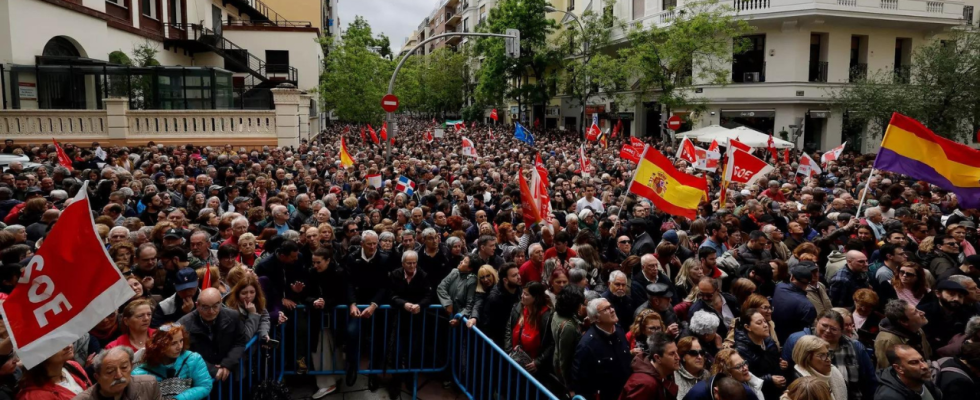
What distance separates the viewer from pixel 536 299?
5.39 meters

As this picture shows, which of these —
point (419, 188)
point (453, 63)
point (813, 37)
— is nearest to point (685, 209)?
point (419, 188)

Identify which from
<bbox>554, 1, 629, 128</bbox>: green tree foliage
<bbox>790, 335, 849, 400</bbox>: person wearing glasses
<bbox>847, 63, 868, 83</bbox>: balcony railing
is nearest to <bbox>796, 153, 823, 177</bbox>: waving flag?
<bbox>790, 335, 849, 400</bbox>: person wearing glasses

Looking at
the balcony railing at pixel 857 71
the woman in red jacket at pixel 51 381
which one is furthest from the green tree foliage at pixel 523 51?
the woman in red jacket at pixel 51 381

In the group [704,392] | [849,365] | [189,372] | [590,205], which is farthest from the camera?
[590,205]

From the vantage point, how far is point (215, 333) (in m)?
4.83

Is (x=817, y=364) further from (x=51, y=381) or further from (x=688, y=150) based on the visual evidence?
(x=688, y=150)

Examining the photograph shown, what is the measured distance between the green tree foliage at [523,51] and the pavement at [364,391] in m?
36.8

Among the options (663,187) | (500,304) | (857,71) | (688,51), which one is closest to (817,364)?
(500,304)

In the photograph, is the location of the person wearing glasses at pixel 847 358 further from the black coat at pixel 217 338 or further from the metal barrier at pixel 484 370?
the black coat at pixel 217 338

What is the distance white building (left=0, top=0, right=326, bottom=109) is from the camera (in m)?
20.1

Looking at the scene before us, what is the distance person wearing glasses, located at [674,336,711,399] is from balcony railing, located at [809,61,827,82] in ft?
99.1

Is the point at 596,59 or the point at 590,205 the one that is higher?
the point at 596,59

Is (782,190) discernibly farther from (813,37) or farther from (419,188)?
(813,37)

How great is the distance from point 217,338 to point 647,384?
10.5 ft
